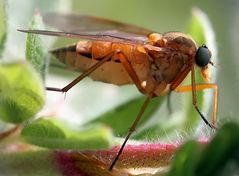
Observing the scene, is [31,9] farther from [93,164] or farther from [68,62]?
[93,164]

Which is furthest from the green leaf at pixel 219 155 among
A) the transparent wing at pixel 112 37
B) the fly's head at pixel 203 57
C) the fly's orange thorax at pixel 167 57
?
the fly's orange thorax at pixel 167 57

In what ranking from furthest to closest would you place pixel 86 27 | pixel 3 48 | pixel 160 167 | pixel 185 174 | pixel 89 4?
1. pixel 89 4
2. pixel 86 27
3. pixel 3 48
4. pixel 160 167
5. pixel 185 174

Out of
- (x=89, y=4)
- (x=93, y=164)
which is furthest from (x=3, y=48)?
(x=89, y=4)

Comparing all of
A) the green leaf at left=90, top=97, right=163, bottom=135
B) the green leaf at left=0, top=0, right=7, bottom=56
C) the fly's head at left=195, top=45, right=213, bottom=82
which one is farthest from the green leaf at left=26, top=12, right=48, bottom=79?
the fly's head at left=195, top=45, right=213, bottom=82

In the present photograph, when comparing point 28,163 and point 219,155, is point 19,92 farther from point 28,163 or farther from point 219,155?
point 219,155

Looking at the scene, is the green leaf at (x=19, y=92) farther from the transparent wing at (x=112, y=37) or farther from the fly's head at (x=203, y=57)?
the fly's head at (x=203, y=57)
